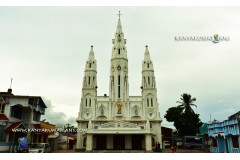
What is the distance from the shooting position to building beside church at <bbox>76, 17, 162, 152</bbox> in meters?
38.9

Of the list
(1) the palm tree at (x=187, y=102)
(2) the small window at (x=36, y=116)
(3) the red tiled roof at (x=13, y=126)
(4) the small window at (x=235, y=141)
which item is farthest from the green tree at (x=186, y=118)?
(3) the red tiled roof at (x=13, y=126)

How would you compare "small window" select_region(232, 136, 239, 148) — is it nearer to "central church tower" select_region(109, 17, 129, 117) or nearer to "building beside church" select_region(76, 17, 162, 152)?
"building beside church" select_region(76, 17, 162, 152)

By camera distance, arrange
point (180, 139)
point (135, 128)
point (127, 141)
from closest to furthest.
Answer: point (135, 128), point (127, 141), point (180, 139)

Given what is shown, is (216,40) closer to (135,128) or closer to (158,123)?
(135,128)

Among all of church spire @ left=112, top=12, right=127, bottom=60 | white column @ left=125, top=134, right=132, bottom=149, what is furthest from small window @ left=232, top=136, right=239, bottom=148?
church spire @ left=112, top=12, right=127, bottom=60

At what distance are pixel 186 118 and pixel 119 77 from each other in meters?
19.5

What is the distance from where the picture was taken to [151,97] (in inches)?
1741

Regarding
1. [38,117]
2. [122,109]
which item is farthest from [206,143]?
[38,117]

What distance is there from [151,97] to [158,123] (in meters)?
5.31

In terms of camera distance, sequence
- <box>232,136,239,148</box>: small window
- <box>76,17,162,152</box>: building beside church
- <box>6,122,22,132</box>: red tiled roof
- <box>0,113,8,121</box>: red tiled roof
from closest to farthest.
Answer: <box>232,136,239,148</box>: small window < <box>0,113,8,121</box>: red tiled roof < <box>6,122,22,132</box>: red tiled roof < <box>76,17,162,152</box>: building beside church

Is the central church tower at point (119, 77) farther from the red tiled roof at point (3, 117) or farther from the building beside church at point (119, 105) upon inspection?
the red tiled roof at point (3, 117)

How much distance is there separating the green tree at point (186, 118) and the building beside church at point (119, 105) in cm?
1259

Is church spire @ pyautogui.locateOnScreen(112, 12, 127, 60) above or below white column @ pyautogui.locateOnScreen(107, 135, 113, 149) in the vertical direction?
above

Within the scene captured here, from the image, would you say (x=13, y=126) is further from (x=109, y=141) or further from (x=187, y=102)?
(x=187, y=102)
